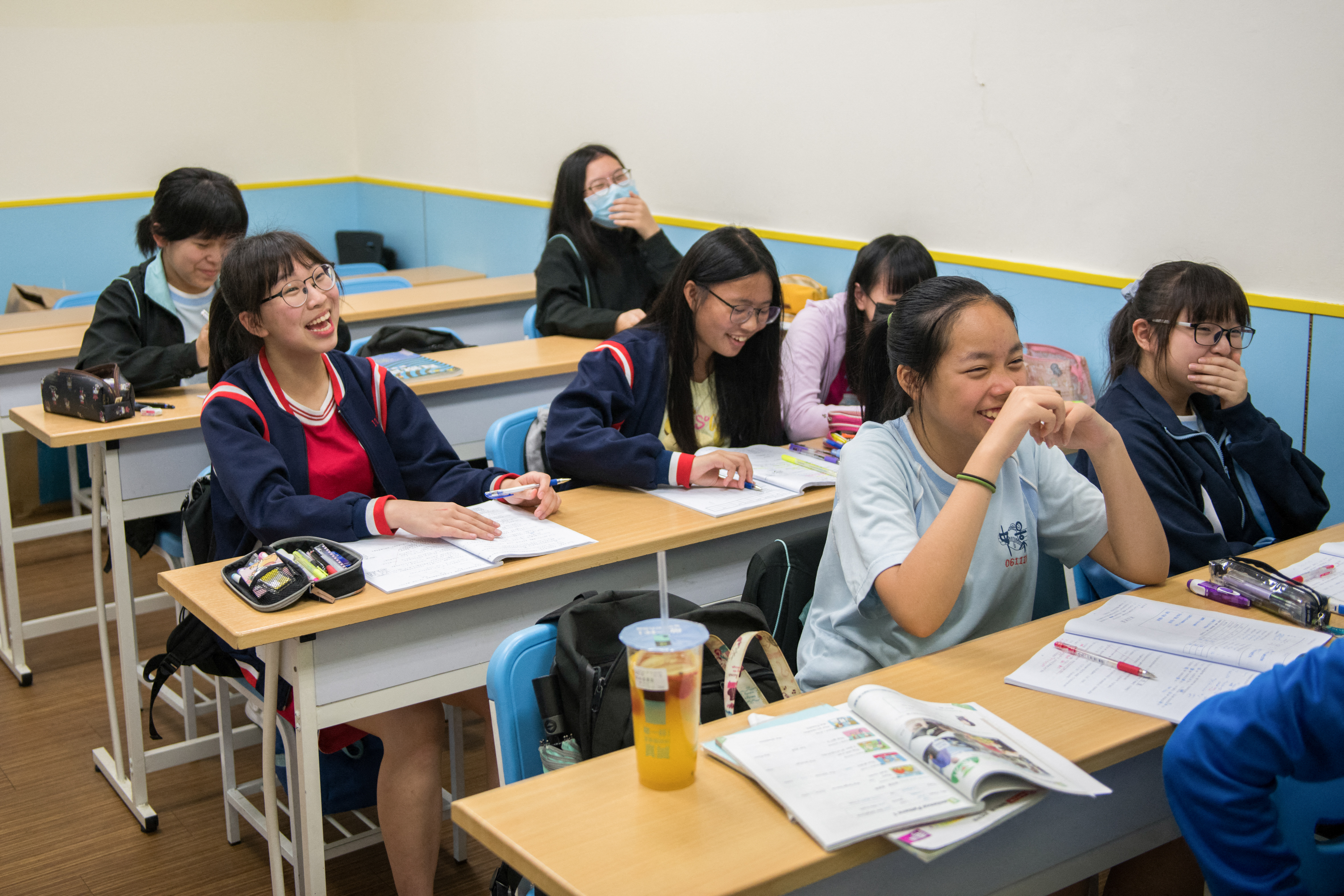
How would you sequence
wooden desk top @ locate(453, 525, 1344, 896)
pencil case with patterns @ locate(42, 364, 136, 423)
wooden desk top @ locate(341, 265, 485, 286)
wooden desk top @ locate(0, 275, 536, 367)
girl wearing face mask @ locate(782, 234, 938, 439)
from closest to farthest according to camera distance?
wooden desk top @ locate(453, 525, 1344, 896) < pencil case with patterns @ locate(42, 364, 136, 423) < girl wearing face mask @ locate(782, 234, 938, 439) < wooden desk top @ locate(0, 275, 536, 367) < wooden desk top @ locate(341, 265, 485, 286)

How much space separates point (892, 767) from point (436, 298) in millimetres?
3567

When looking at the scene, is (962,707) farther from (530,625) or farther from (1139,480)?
(530,625)

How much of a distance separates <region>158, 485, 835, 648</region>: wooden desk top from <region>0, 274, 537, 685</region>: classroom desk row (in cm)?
97

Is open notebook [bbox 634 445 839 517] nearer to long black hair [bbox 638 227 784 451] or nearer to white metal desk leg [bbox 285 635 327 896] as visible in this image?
long black hair [bbox 638 227 784 451]

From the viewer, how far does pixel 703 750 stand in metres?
1.23

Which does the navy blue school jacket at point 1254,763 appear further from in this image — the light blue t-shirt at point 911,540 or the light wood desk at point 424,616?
the light wood desk at point 424,616

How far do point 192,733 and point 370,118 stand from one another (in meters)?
4.23

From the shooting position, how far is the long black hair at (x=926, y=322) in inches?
64.5

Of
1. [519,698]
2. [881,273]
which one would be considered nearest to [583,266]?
[881,273]

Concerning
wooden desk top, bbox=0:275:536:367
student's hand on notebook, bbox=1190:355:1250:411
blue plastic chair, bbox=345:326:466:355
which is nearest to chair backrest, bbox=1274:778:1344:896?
student's hand on notebook, bbox=1190:355:1250:411

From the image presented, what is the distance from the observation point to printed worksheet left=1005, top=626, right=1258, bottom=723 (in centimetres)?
135

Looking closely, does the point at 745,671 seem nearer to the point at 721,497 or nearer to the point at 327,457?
the point at 721,497

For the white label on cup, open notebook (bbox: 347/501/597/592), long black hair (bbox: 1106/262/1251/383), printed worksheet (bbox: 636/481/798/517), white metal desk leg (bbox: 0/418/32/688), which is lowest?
white metal desk leg (bbox: 0/418/32/688)

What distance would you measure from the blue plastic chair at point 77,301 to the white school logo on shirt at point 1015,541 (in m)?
3.62
